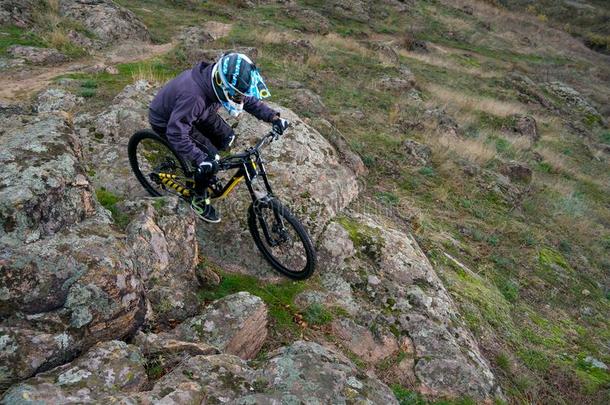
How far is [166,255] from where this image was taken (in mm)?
5508

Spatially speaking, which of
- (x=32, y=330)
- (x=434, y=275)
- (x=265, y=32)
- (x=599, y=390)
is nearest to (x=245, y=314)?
(x=32, y=330)

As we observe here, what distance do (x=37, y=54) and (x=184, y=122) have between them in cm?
974

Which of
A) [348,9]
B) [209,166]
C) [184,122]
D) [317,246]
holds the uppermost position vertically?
[348,9]

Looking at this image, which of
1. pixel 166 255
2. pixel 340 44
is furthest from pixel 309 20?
pixel 166 255

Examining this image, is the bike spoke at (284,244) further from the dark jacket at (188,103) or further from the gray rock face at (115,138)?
the gray rock face at (115,138)

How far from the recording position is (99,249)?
4.36 metres

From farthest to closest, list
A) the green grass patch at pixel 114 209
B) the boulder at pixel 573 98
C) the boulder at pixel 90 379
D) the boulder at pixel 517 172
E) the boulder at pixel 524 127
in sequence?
the boulder at pixel 573 98 < the boulder at pixel 524 127 < the boulder at pixel 517 172 < the green grass patch at pixel 114 209 < the boulder at pixel 90 379

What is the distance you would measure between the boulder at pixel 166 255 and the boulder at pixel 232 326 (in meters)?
0.34

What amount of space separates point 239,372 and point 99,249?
1.96m

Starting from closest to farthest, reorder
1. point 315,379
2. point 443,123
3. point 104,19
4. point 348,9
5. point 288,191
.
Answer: point 315,379 < point 288,191 < point 104,19 < point 443,123 < point 348,9

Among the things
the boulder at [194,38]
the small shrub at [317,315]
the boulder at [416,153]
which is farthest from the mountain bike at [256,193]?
the boulder at [194,38]

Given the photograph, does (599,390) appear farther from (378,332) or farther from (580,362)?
(378,332)

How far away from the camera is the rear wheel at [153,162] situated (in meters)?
6.71

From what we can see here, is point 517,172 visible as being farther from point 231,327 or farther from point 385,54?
point 231,327
